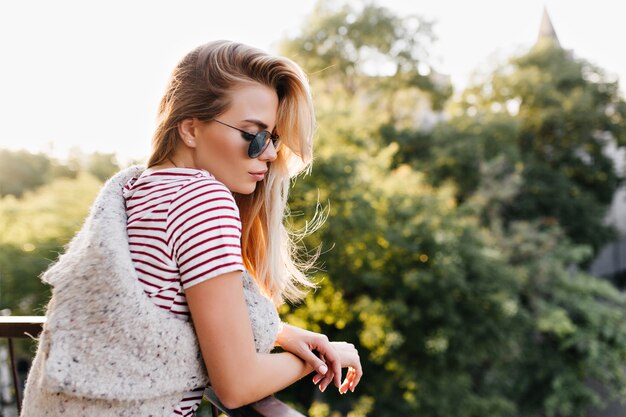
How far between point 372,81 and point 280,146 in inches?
650

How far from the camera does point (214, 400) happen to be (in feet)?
3.85

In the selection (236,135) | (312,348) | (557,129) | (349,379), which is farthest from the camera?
(557,129)

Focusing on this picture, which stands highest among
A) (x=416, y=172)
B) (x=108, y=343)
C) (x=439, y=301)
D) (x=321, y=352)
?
(x=108, y=343)

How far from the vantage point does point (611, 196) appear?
17938mm

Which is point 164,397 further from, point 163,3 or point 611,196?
point 611,196

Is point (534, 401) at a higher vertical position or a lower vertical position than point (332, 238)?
lower

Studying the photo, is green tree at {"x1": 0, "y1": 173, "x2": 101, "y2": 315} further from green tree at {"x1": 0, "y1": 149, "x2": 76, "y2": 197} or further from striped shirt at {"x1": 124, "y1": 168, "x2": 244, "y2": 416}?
striped shirt at {"x1": 124, "y1": 168, "x2": 244, "y2": 416}

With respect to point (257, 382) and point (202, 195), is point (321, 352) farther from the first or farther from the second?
point (202, 195)

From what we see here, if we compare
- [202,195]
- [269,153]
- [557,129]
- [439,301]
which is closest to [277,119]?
[269,153]

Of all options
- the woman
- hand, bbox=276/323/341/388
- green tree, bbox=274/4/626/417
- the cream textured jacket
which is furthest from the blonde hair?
green tree, bbox=274/4/626/417

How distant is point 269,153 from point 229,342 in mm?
406

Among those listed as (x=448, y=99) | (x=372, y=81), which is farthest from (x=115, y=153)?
(x=448, y=99)

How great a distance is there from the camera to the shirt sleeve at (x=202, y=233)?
90 cm

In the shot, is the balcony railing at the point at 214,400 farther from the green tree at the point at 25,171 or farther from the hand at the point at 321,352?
the green tree at the point at 25,171
